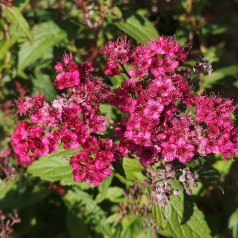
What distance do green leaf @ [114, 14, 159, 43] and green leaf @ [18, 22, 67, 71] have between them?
585mm

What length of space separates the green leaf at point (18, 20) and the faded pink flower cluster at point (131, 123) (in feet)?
3.09

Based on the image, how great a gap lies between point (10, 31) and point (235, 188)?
2865 mm

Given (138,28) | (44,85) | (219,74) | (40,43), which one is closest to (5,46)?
(40,43)

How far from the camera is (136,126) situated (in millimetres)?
2717

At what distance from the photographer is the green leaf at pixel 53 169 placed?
11.3ft

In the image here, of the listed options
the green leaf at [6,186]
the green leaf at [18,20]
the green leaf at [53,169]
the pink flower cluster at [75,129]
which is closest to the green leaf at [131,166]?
the pink flower cluster at [75,129]

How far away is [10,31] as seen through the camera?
423cm

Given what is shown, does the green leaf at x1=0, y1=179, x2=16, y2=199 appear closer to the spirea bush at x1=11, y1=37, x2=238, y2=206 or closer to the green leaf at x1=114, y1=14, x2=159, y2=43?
the spirea bush at x1=11, y1=37, x2=238, y2=206

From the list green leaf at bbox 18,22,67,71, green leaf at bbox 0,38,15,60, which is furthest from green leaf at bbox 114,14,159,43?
green leaf at bbox 0,38,15,60

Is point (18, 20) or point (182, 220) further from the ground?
point (18, 20)

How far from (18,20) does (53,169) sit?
4.31 feet

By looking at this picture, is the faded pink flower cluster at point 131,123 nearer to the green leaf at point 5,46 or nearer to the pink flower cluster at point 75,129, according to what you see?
the pink flower cluster at point 75,129

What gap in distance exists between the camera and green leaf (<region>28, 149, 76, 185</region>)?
3442mm

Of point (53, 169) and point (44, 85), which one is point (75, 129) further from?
point (44, 85)
